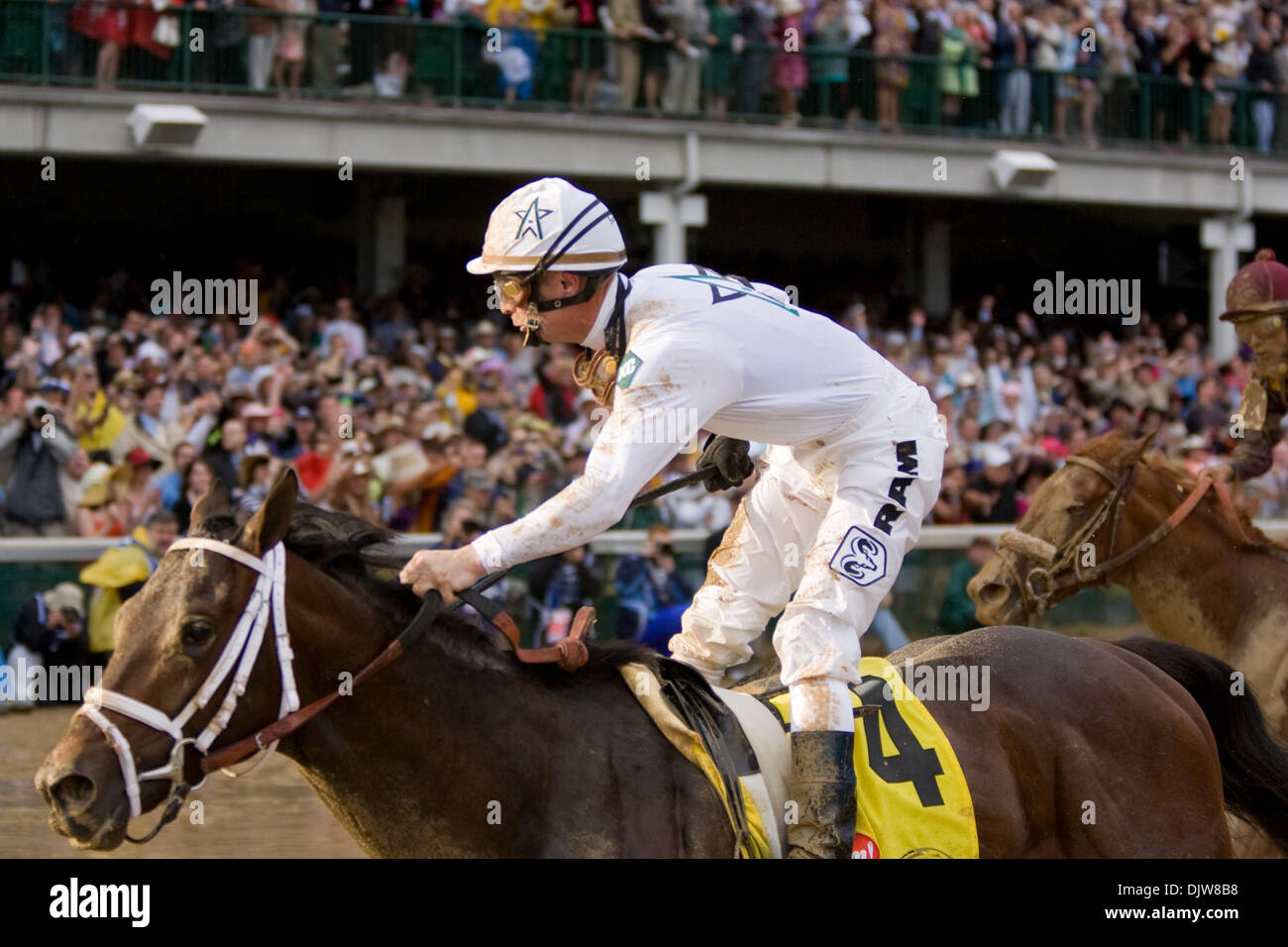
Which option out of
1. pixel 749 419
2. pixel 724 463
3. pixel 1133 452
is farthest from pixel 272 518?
pixel 1133 452

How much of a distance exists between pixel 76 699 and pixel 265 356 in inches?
132

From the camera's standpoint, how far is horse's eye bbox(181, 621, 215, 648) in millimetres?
3217

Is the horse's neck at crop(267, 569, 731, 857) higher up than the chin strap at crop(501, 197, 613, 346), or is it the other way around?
the chin strap at crop(501, 197, 613, 346)

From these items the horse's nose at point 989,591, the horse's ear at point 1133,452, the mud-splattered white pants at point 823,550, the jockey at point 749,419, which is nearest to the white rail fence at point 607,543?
the horse's ear at point 1133,452

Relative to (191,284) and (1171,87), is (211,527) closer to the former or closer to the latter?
(191,284)

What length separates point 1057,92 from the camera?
1689cm

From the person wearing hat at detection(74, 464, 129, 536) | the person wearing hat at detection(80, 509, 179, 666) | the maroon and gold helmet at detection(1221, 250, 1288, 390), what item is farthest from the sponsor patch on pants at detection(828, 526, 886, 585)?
the person wearing hat at detection(74, 464, 129, 536)

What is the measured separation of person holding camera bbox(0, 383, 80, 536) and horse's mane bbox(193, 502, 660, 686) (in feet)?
19.5

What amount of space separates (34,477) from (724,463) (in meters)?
5.96

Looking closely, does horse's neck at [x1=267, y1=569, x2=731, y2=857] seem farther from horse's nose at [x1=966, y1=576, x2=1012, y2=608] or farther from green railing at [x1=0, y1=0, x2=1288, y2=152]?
green railing at [x1=0, y1=0, x2=1288, y2=152]

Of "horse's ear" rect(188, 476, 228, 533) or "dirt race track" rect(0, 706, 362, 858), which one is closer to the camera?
"horse's ear" rect(188, 476, 228, 533)

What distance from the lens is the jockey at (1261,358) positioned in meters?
6.51

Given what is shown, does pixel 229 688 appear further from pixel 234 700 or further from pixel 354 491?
pixel 354 491
